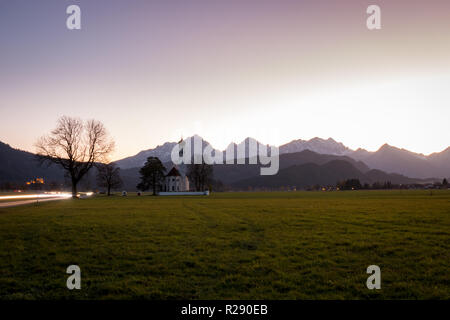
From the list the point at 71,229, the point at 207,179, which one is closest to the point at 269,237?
the point at 71,229

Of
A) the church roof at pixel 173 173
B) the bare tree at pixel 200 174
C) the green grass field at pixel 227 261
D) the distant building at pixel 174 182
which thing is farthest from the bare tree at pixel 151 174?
the green grass field at pixel 227 261

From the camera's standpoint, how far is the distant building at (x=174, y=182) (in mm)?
152500

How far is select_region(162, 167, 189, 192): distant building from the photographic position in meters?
152

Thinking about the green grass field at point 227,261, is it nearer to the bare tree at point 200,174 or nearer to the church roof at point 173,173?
the bare tree at point 200,174

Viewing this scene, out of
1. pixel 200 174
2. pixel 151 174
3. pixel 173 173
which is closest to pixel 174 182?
pixel 173 173

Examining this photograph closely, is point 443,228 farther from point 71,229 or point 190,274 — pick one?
point 71,229

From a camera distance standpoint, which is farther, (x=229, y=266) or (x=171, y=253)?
(x=171, y=253)

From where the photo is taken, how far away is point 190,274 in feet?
36.5

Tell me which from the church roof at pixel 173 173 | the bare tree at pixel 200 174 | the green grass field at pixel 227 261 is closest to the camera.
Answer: the green grass field at pixel 227 261

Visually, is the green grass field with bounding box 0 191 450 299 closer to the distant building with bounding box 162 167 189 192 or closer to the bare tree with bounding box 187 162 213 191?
the bare tree with bounding box 187 162 213 191

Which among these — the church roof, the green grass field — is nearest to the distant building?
the church roof

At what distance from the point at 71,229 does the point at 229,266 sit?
1459 centimetres
